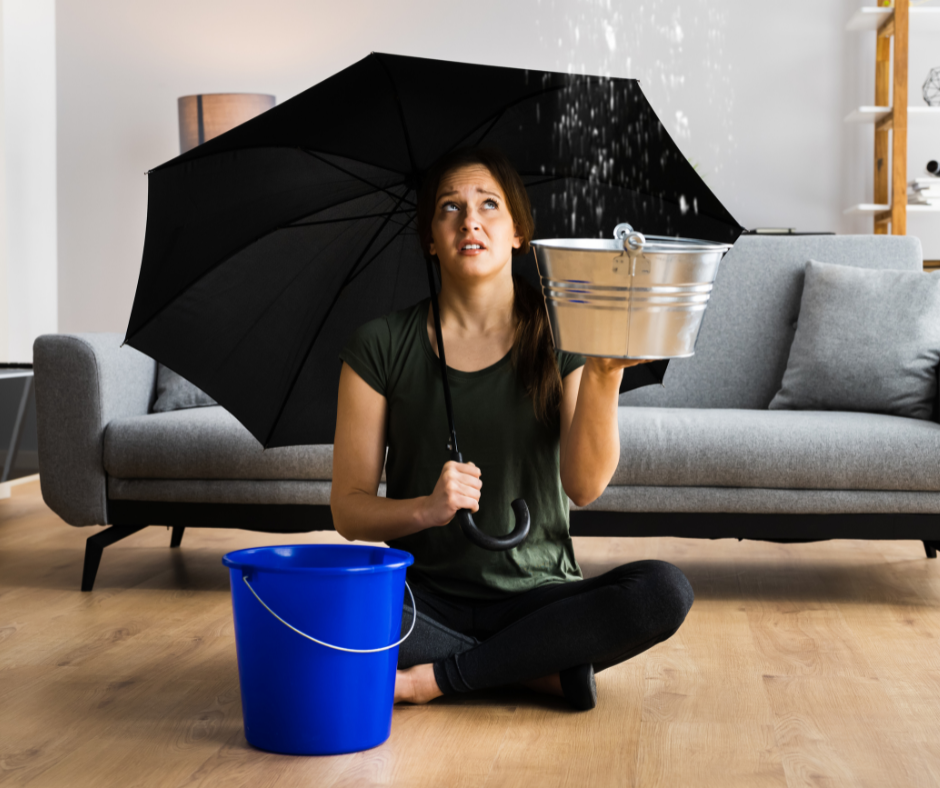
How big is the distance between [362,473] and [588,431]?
1.22ft

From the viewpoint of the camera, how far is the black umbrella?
4.62 ft

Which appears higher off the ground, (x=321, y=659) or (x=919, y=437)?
(x=919, y=437)

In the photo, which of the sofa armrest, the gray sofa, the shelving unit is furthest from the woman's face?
the shelving unit

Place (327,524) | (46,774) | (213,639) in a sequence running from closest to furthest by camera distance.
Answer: (46,774) < (213,639) < (327,524)

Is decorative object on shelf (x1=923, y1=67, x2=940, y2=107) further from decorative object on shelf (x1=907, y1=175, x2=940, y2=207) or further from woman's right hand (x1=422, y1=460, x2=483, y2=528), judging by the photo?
woman's right hand (x1=422, y1=460, x2=483, y2=528)

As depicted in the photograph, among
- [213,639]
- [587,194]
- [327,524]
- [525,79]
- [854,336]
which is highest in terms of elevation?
[525,79]

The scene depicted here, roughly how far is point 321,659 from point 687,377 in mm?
1646

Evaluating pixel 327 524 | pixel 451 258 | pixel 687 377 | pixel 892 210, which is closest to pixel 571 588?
pixel 451 258

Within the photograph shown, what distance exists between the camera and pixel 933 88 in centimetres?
399

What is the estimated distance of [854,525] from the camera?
2.20m

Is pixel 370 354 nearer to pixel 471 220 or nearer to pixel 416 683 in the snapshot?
pixel 471 220

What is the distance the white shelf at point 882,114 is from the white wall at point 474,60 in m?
0.10

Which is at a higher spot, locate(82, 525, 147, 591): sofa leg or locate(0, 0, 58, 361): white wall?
locate(0, 0, 58, 361): white wall

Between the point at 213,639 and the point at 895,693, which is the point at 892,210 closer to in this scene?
the point at 895,693
